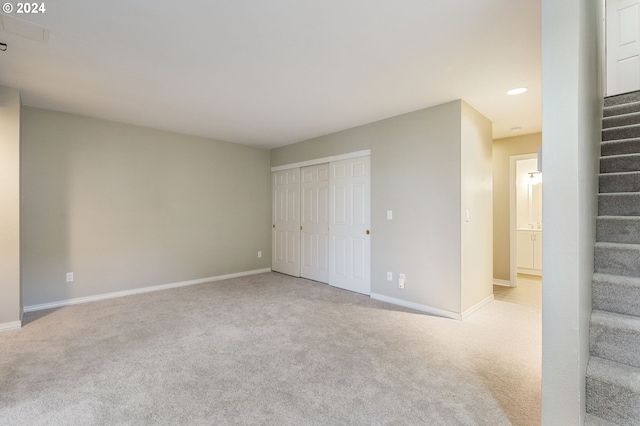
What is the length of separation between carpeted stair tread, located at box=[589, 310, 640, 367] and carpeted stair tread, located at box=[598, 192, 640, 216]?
90cm

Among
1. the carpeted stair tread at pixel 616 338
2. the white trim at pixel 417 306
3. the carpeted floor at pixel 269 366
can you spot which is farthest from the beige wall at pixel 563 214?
the white trim at pixel 417 306

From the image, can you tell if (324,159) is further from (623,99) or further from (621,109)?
(623,99)

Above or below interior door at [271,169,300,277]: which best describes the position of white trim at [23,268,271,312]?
below

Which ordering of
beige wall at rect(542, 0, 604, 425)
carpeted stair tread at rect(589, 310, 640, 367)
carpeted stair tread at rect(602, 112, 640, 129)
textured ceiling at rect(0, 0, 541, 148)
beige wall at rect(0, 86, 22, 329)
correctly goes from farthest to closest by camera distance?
1. beige wall at rect(0, 86, 22, 329)
2. carpeted stair tread at rect(602, 112, 640, 129)
3. textured ceiling at rect(0, 0, 541, 148)
4. carpeted stair tread at rect(589, 310, 640, 367)
5. beige wall at rect(542, 0, 604, 425)

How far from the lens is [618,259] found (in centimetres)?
187

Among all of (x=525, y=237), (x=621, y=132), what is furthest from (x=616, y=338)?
(x=525, y=237)

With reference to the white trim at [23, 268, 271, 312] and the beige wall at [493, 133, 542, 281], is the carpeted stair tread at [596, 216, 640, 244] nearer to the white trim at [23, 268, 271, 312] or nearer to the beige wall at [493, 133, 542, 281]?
the beige wall at [493, 133, 542, 281]

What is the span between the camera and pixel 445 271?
345 centimetres

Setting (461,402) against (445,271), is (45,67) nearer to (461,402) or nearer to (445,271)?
(461,402)

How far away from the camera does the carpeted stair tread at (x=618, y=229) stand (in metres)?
1.96

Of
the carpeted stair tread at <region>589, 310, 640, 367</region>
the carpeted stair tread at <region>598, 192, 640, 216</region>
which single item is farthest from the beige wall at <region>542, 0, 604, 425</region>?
the carpeted stair tread at <region>598, 192, 640, 216</region>

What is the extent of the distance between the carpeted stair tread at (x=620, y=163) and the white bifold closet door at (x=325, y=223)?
2498mm

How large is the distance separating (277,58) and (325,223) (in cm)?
294

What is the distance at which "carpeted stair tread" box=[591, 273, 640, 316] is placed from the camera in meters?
1.67
